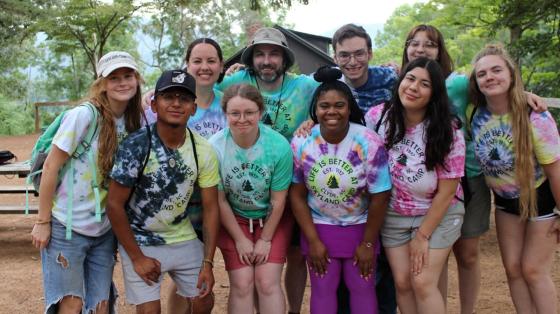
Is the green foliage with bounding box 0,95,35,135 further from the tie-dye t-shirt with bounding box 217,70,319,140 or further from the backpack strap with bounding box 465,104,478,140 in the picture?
the backpack strap with bounding box 465,104,478,140

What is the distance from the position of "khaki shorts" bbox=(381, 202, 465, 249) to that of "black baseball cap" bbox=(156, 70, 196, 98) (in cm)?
145

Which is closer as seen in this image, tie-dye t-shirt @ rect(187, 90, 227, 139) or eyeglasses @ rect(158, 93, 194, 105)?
eyeglasses @ rect(158, 93, 194, 105)

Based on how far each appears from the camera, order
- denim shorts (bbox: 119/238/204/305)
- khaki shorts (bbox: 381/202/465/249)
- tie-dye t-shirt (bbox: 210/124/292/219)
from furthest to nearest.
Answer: tie-dye t-shirt (bbox: 210/124/292/219) → khaki shorts (bbox: 381/202/465/249) → denim shorts (bbox: 119/238/204/305)

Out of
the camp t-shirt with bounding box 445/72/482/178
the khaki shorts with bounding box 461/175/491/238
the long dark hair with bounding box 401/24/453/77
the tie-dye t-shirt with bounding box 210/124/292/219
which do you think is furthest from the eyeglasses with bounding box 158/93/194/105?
the khaki shorts with bounding box 461/175/491/238

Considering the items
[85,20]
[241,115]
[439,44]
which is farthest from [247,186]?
[85,20]

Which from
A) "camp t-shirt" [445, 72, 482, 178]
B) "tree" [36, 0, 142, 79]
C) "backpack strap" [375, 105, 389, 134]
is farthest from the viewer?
"tree" [36, 0, 142, 79]

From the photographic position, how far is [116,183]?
9.79 ft

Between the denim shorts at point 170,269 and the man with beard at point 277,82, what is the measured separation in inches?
34.4

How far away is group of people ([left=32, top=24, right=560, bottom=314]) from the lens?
308 cm

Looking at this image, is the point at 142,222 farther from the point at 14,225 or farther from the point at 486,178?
the point at 14,225

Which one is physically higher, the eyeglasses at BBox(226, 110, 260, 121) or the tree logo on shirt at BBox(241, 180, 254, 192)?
the eyeglasses at BBox(226, 110, 260, 121)

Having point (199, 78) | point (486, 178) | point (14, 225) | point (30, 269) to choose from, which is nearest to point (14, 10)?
point (14, 225)

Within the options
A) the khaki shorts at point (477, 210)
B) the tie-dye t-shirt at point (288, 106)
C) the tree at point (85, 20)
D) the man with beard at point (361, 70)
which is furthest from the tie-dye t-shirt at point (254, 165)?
the tree at point (85, 20)

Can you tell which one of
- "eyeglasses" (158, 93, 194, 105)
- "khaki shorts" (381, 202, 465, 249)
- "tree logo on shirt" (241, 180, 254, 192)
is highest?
"eyeglasses" (158, 93, 194, 105)
